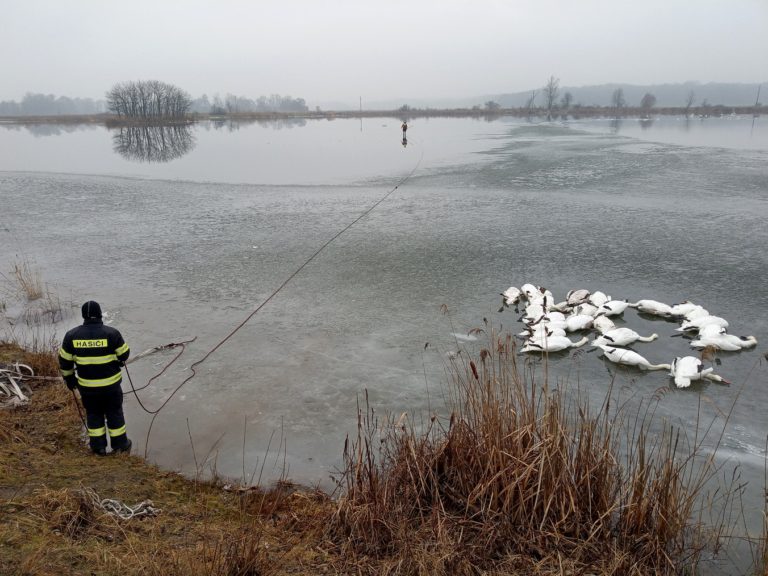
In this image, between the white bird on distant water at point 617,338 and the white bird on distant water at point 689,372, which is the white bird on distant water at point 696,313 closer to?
the white bird on distant water at point 617,338

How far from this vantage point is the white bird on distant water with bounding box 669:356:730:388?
18.1ft

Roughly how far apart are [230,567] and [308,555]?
585 mm

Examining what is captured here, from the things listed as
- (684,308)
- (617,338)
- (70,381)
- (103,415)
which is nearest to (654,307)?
(684,308)

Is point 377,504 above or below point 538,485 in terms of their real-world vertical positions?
below

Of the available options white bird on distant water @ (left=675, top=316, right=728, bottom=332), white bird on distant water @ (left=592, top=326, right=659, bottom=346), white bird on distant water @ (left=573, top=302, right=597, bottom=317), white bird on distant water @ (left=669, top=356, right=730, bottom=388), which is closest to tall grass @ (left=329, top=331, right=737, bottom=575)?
white bird on distant water @ (left=669, top=356, right=730, bottom=388)

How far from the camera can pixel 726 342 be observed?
6227mm

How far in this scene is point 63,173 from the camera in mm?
21969

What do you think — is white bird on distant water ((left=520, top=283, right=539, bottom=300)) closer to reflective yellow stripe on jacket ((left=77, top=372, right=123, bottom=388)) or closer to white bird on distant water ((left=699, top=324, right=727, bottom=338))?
white bird on distant water ((left=699, top=324, right=727, bottom=338))

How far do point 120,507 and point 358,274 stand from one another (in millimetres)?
6013

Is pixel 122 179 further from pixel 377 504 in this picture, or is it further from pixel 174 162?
pixel 377 504

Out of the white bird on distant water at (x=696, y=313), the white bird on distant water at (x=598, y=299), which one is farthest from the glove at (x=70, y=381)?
the white bird on distant water at (x=696, y=313)

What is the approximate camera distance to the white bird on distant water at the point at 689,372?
553 centimetres

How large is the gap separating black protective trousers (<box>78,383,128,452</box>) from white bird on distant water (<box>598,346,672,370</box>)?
5001 millimetres

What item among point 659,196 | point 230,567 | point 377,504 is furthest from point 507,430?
point 659,196
